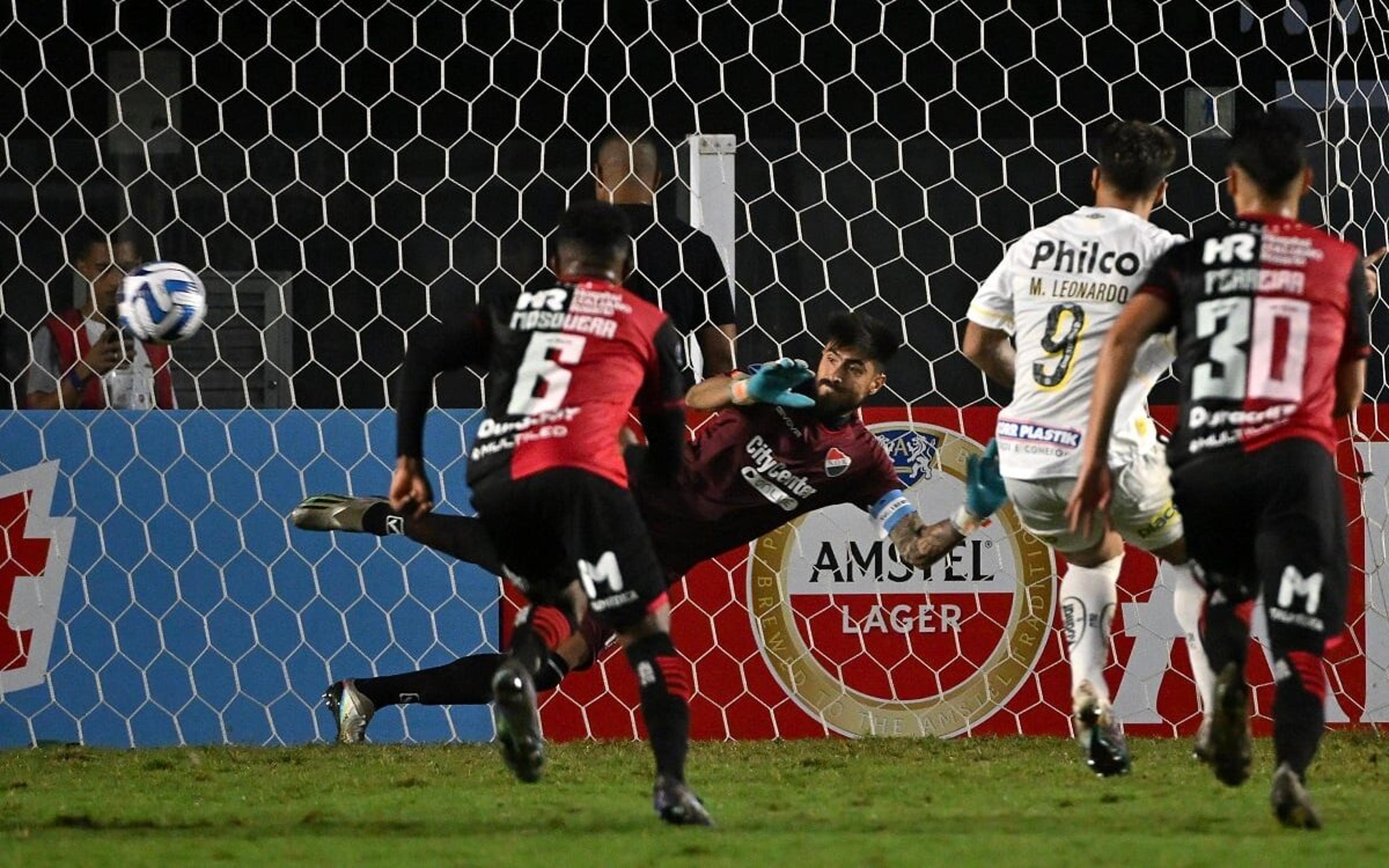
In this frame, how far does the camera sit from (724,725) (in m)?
7.01

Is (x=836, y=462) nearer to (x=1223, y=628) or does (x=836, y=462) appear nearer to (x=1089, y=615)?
(x=1089, y=615)

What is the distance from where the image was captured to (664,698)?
4.56 metres

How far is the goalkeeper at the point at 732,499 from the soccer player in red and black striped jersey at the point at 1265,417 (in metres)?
1.75

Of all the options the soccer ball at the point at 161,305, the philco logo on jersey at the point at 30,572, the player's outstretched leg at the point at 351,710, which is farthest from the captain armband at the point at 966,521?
the philco logo on jersey at the point at 30,572

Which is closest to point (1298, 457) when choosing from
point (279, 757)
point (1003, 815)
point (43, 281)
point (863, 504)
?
point (1003, 815)

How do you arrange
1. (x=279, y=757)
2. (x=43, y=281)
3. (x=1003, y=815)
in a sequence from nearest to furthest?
(x=1003, y=815)
(x=279, y=757)
(x=43, y=281)

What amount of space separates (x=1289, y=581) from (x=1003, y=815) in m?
1.01

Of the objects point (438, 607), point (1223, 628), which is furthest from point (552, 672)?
point (1223, 628)

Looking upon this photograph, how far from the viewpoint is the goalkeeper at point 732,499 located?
6.25 m

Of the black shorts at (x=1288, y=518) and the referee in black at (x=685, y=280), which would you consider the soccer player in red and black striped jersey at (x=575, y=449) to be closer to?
the black shorts at (x=1288, y=518)

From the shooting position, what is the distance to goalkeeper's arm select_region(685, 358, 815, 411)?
5.91 metres

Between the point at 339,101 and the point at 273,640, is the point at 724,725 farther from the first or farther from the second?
the point at 339,101

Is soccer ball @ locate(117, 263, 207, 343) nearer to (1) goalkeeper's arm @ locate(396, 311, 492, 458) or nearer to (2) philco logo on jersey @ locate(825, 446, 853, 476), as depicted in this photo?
(1) goalkeeper's arm @ locate(396, 311, 492, 458)

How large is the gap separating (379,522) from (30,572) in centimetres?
139
